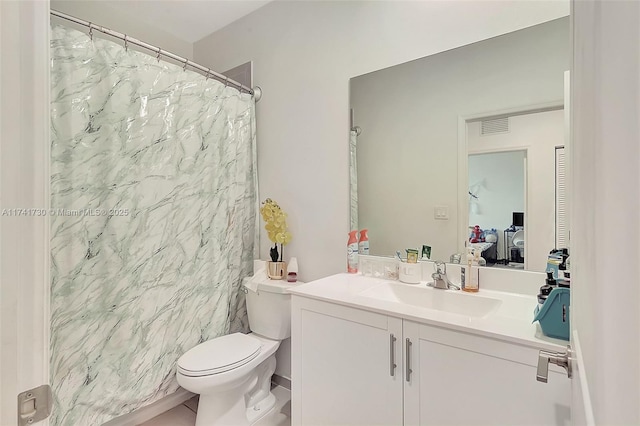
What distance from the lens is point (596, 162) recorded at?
42cm

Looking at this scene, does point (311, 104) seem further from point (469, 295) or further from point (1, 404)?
point (1, 404)

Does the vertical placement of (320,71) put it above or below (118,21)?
below

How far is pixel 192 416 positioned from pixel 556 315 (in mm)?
1950

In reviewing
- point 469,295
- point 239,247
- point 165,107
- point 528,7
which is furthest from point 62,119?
point 528,7

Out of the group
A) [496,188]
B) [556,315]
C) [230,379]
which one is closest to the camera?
[556,315]

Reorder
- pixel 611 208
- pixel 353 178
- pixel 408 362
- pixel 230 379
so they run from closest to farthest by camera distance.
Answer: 1. pixel 611 208
2. pixel 408 362
3. pixel 230 379
4. pixel 353 178

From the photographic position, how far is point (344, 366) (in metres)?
1.38

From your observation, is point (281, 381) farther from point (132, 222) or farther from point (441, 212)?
point (441, 212)

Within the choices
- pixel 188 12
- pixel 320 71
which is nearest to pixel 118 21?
pixel 188 12

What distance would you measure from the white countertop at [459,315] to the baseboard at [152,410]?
3.89ft

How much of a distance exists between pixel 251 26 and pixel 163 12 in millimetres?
603

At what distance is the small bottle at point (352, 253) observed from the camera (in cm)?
186

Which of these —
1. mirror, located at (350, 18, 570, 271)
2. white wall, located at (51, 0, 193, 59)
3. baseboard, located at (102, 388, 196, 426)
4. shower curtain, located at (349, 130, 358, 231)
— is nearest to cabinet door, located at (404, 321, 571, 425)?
mirror, located at (350, 18, 570, 271)

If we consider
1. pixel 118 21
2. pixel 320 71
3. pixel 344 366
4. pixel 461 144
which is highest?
pixel 118 21
